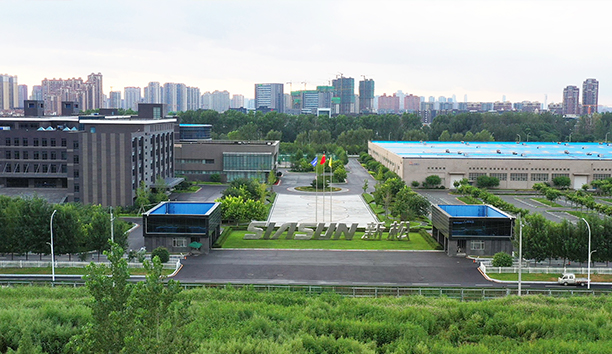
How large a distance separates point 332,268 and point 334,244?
689 centimetres

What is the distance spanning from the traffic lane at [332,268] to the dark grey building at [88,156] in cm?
2106

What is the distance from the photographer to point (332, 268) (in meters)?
35.2

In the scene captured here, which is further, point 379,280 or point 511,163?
point 511,163

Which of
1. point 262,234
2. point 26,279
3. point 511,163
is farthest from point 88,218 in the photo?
point 511,163

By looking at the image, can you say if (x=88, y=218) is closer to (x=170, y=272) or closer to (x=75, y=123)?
(x=170, y=272)

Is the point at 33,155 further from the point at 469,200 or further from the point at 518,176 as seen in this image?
the point at 518,176

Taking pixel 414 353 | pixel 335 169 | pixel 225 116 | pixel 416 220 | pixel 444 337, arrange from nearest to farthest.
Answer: pixel 414 353 → pixel 444 337 → pixel 416 220 → pixel 335 169 → pixel 225 116

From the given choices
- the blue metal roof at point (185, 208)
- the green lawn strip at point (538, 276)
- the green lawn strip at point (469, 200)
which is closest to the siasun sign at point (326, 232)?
the blue metal roof at point (185, 208)

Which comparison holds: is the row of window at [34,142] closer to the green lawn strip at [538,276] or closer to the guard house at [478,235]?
the guard house at [478,235]

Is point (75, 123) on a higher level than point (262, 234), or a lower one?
higher

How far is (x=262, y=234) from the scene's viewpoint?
4378 cm

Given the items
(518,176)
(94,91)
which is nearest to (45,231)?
(518,176)

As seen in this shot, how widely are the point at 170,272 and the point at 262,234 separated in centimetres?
1050

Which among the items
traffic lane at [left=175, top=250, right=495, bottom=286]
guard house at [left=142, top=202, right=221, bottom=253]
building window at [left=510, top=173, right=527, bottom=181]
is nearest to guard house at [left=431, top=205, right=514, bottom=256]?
traffic lane at [left=175, top=250, right=495, bottom=286]
